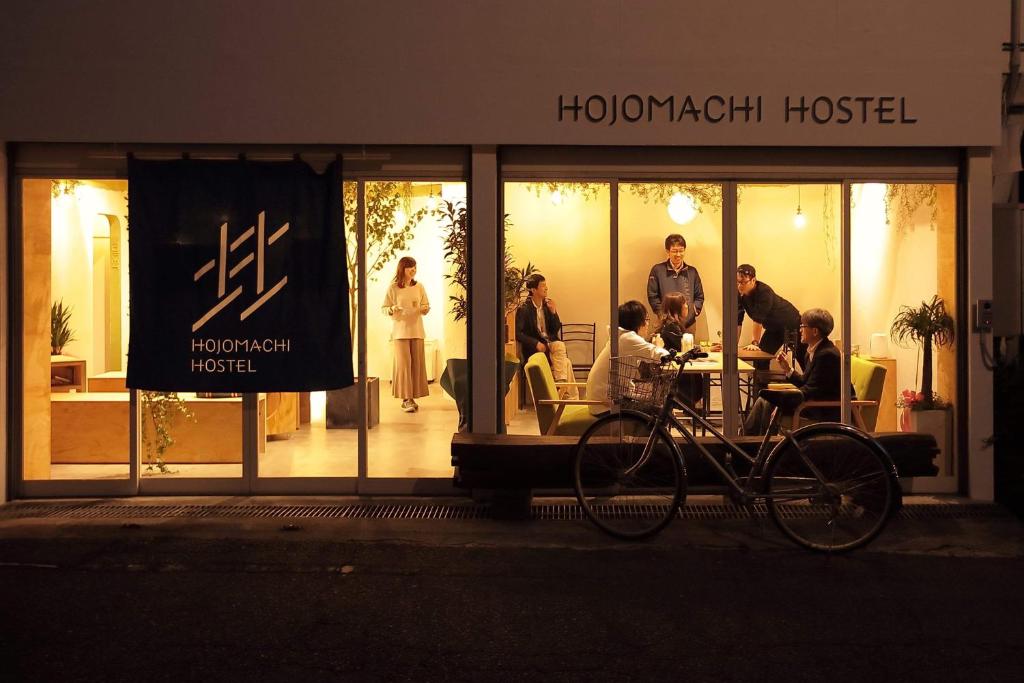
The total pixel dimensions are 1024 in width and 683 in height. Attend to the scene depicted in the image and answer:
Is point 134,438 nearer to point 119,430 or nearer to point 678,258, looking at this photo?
point 119,430

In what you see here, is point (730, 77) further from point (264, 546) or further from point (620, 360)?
point (264, 546)

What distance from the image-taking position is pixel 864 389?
345 inches

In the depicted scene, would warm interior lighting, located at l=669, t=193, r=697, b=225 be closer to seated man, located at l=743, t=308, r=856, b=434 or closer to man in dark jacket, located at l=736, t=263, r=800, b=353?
man in dark jacket, located at l=736, t=263, r=800, b=353

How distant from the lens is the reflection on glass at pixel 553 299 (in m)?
8.73

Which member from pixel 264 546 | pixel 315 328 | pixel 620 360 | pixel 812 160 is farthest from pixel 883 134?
pixel 264 546

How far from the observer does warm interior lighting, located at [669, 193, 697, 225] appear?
875 centimetres

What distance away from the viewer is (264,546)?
7125mm

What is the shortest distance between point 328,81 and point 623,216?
2.69 m

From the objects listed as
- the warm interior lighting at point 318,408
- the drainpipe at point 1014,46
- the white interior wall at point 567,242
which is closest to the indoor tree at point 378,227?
the warm interior lighting at point 318,408

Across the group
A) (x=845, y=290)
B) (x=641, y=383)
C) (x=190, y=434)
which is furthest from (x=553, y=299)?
(x=190, y=434)

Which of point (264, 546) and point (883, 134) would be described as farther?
point (883, 134)

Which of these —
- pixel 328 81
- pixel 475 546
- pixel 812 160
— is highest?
pixel 328 81

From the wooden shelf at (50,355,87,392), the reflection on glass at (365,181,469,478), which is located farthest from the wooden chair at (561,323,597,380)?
the wooden shelf at (50,355,87,392)

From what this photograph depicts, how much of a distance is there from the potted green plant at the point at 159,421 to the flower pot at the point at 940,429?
615 centimetres
